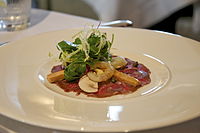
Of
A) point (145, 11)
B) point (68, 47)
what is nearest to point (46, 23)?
point (68, 47)

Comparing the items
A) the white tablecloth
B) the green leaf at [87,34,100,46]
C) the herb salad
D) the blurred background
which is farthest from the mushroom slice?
the blurred background

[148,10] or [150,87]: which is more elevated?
[148,10]

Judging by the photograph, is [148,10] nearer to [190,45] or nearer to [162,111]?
[190,45]

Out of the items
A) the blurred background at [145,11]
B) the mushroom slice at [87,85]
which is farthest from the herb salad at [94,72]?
the blurred background at [145,11]

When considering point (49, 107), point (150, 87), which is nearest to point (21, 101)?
point (49, 107)

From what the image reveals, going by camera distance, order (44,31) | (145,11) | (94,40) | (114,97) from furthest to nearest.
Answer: (145,11)
(44,31)
(94,40)
(114,97)

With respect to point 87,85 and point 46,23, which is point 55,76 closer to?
point 87,85

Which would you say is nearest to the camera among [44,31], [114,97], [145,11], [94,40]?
[114,97]
